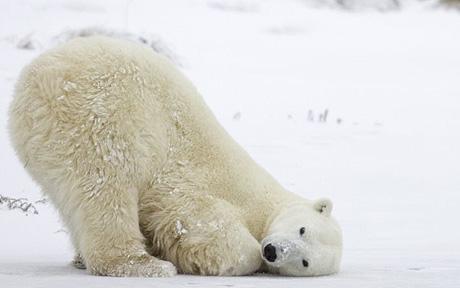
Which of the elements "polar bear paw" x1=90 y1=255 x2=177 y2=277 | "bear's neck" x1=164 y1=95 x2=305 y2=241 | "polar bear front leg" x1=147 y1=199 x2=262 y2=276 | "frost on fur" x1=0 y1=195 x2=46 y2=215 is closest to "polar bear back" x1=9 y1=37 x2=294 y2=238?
"bear's neck" x1=164 y1=95 x2=305 y2=241

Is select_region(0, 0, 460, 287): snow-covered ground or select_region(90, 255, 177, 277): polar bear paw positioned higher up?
select_region(90, 255, 177, 277): polar bear paw

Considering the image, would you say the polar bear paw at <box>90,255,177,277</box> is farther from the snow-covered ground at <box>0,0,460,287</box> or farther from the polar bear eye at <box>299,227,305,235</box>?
the polar bear eye at <box>299,227,305,235</box>

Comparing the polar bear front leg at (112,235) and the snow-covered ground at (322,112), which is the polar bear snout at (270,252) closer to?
the snow-covered ground at (322,112)

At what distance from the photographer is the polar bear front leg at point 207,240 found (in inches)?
174

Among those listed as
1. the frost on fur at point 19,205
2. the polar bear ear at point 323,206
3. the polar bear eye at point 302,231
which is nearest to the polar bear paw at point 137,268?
the polar bear eye at point 302,231

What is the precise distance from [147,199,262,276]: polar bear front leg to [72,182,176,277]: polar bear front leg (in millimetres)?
151

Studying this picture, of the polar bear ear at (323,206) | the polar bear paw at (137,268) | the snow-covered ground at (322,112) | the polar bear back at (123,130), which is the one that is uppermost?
the polar bear back at (123,130)

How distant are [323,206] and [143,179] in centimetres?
96

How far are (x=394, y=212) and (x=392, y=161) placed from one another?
2.31 m

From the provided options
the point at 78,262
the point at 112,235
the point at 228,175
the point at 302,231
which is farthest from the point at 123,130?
the point at 302,231

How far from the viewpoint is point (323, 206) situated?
15.3 ft

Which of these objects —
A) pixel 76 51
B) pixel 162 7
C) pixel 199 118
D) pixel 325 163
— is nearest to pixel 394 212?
pixel 325 163

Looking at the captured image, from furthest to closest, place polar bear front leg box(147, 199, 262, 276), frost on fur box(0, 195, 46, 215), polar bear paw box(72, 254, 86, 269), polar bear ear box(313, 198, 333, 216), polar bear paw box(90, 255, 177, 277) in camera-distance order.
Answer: frost on fur box(0, 195, 46, 215) → polar bear paw box(72, 254, 86, 269) → polar bear ear box(313, 198, 333, 216) → polar bear front leg box(147, 199, 262, 276) → polar bear paw box(90, 255, 177, 277)

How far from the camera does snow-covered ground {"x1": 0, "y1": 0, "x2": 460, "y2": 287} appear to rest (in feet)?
16.8
